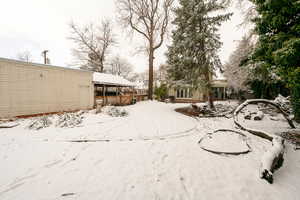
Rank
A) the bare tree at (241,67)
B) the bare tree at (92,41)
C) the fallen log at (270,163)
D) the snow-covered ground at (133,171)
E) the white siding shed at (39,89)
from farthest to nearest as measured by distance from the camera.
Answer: the bare tree at (92,41) < the bare tree at (241,67) < the white siding shed at (39,89) < the fallen log at (270,163) < the snow-covered ground at (133,171)

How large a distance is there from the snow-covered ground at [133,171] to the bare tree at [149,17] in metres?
15.7

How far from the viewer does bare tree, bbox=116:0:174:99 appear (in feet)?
57.2

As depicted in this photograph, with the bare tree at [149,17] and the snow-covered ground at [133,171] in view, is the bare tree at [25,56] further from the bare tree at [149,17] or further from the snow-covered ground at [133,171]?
the snow-covered ground at [133,171]

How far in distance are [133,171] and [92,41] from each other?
87.6ft

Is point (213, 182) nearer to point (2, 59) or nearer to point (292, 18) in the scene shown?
point (292, 18)

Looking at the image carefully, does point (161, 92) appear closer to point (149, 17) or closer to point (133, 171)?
point (149, 17)

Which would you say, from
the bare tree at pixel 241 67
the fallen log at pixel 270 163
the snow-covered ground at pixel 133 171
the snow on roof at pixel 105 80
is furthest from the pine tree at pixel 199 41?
the fallen log at pixel 270 163

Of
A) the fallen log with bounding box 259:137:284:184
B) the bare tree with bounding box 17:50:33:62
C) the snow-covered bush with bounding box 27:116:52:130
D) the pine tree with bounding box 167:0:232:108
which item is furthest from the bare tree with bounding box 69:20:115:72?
the fallen log with bounding box 259:137:284:184

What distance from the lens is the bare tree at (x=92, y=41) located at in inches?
895

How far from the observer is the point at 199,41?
1007cm

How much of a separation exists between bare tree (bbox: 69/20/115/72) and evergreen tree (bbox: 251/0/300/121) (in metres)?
24.6

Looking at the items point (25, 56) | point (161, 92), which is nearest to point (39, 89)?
point (161, 92)

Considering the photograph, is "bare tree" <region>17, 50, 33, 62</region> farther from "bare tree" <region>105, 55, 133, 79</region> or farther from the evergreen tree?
the evergreen tree

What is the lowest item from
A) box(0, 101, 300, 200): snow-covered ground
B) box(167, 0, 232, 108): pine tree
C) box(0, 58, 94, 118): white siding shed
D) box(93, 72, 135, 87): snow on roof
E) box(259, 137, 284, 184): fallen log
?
box(0, 101, 300, 200): snow-covered ground
